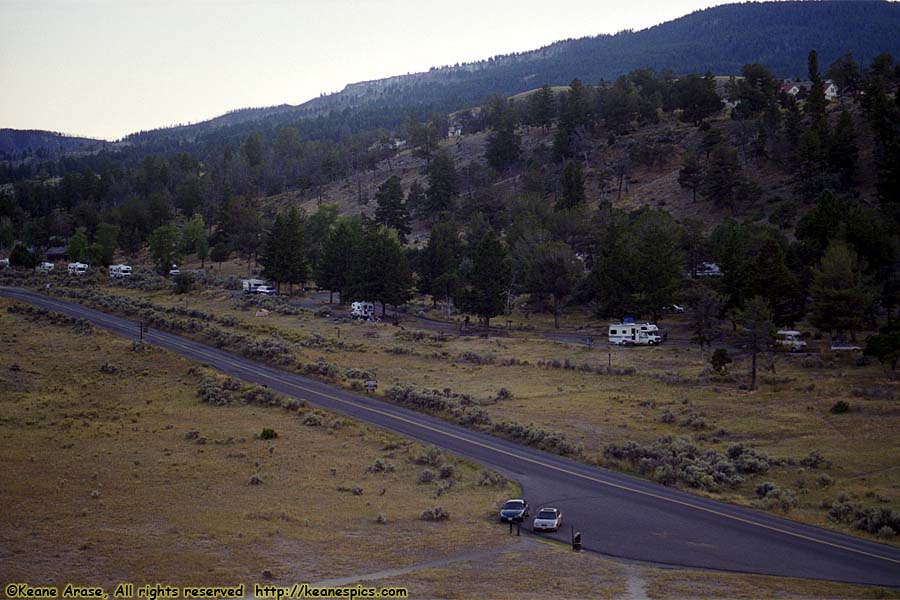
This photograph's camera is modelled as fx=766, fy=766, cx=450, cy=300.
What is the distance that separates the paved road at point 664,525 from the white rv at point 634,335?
30094mm

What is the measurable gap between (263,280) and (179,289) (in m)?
11.6

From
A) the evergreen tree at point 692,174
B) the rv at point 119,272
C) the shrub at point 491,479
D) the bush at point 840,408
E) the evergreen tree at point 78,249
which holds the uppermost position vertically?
the evergreen tree at point 692,174

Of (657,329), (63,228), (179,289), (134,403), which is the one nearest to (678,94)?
(657,329)

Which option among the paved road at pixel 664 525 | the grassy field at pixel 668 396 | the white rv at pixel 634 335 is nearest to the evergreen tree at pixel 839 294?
the grassy field at pixel 668 396

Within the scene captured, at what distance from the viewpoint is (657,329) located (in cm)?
7356

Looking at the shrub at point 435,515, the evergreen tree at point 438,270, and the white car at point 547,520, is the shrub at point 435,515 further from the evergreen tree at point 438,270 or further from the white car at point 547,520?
the evergreen tree at point 438,270

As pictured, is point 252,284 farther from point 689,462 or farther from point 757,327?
point 689,462

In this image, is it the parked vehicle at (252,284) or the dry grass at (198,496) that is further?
the parked vehicle at (252,284)

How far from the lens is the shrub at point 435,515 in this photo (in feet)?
101

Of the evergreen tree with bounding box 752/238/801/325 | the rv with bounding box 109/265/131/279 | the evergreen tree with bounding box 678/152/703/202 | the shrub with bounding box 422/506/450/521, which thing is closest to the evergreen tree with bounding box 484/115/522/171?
the evergreen tree with bounding box 678/152/703/202

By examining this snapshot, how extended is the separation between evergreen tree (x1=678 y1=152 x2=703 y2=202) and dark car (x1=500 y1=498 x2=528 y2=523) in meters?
94.5

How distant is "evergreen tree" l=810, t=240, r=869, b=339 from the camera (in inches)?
2456

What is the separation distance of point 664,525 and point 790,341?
4140 centimetres

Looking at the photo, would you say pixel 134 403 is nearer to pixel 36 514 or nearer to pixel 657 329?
pixel 36 514
